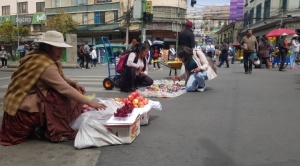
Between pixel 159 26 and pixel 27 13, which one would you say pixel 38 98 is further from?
pixel 27 13

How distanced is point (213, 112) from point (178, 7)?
35.5m

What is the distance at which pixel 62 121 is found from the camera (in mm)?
3455

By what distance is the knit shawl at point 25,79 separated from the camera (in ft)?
10.8

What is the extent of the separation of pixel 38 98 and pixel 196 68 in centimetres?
449

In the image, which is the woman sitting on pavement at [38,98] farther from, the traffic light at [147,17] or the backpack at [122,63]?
the traffic light at [147,17]

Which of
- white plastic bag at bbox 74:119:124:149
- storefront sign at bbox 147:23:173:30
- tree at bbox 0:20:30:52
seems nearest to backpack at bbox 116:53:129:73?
white plastic bag at bbox 74:119:124:149

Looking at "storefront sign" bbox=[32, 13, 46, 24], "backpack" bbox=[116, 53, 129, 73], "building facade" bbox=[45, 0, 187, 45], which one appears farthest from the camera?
"storefront sign" bbox=[32, 13, 46, 24]

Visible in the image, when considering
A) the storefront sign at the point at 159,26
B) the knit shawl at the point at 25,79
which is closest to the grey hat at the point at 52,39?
the knit shawl at the point at 25,79

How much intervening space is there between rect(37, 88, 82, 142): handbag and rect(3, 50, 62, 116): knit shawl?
16 cm

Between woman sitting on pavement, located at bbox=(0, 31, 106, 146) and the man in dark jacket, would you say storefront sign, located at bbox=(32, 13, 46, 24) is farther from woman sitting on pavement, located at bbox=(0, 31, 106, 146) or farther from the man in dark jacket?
woman sitting on pavement, located at bbox=(0, 31, 106, 146)

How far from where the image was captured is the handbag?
11.0ft

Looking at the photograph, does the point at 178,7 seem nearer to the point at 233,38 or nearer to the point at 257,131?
the point at 233,38

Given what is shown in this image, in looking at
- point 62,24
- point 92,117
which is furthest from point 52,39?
point 62,24

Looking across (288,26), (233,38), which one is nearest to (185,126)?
(288,26)
